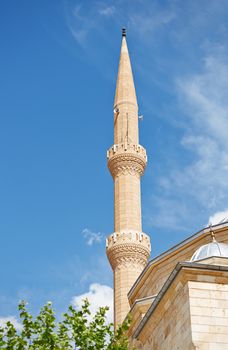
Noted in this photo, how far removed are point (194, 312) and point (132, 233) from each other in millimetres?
12261

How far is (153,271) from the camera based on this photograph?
13461 millimetres

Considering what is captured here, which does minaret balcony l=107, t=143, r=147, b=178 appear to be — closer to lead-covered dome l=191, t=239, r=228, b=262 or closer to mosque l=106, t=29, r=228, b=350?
mosque l=106, t=29, r=228, b=350

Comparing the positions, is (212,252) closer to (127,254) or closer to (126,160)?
(127,254)

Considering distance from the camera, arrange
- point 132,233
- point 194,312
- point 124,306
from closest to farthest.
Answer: point 194,312 → point 124,306 → point 132,233

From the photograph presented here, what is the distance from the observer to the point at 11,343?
8195 millimetres

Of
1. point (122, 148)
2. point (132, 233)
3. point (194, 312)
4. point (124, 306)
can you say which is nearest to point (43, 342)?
point (194, 312)

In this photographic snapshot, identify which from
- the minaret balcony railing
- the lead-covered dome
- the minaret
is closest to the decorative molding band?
the minaret

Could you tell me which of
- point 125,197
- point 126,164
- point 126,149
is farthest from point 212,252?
point 126,149

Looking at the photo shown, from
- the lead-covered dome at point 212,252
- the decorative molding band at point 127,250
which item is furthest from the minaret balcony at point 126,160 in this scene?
the lead-covered dome at point 212,252

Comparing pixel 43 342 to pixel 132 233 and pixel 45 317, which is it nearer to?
pixel 45 317

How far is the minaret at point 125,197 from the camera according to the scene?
18.9 meters

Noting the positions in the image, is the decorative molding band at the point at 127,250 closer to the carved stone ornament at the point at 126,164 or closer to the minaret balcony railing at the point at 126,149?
the carved stone ornament at the point at 126,164

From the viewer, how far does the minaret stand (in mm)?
18875

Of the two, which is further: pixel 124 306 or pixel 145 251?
pixel 145 251
